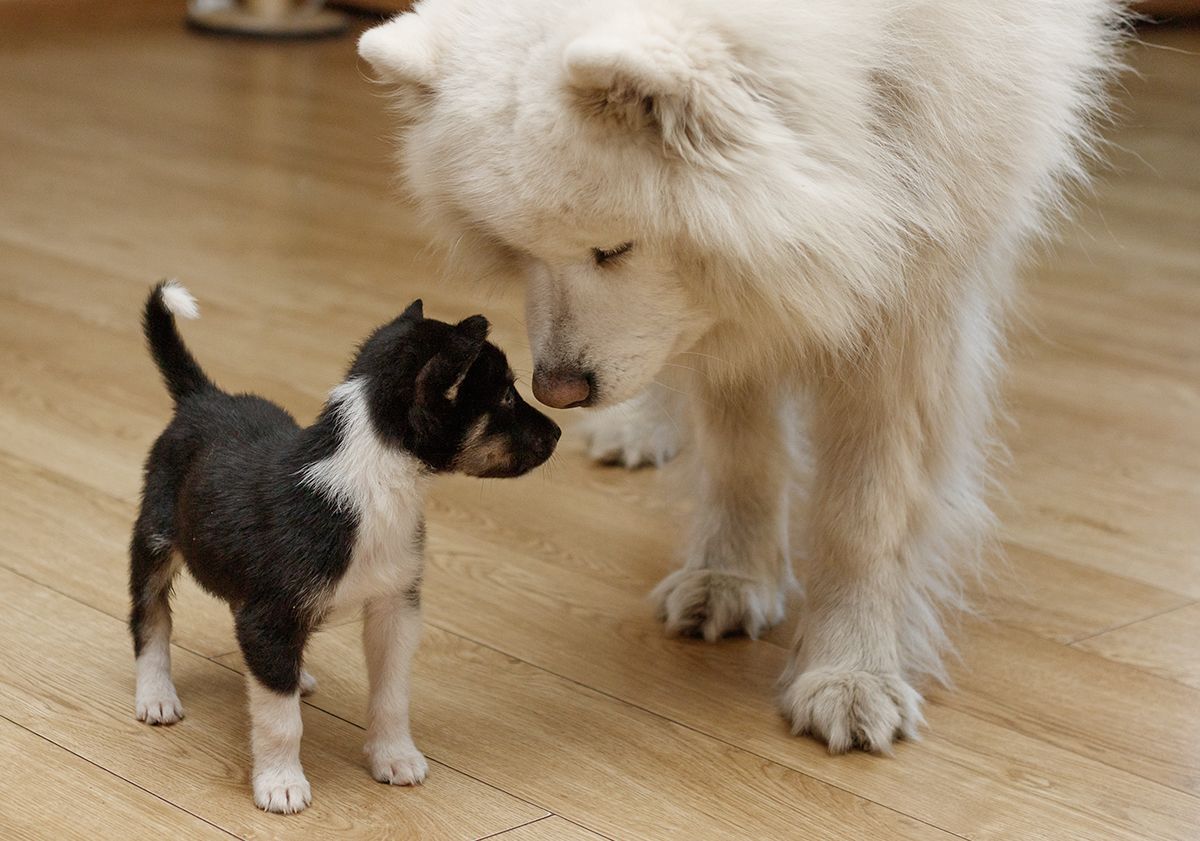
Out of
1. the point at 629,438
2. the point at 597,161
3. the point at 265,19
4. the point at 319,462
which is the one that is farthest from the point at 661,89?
the point at 265,19

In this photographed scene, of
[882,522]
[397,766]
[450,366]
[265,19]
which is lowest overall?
[265,19]

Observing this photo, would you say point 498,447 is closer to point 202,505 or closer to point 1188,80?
point 202,505

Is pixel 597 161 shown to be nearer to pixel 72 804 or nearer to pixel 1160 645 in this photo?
pixel 72 804

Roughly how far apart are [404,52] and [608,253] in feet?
0.90

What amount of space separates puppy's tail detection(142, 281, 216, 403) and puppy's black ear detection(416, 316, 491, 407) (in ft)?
1.16

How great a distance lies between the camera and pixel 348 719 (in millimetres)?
1543

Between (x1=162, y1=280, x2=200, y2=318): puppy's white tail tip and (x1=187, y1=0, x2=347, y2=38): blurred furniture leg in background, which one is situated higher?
(x1=162, y1=280, x2=200, y2=318): puppy's white tail tip

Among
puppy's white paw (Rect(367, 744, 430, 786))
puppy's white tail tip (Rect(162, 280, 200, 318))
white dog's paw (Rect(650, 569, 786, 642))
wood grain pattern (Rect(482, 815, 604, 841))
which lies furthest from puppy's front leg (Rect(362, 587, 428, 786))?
white dog's paw (Rect(650, 569, 786, 642))

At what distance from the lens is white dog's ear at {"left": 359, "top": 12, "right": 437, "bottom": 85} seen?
139 centimetres

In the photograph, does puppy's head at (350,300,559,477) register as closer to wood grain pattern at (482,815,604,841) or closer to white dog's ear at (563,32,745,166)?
white dog's ear at (563,32,745,166)

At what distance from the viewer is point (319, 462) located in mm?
1324

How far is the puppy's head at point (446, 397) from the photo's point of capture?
4.22ft

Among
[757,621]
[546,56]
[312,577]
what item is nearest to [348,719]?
[312,577]

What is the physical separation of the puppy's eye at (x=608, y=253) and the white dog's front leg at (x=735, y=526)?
1.46 feet
